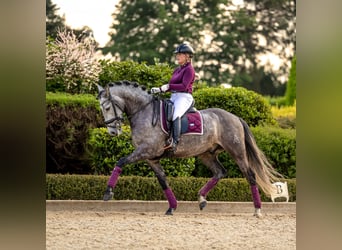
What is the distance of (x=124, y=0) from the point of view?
2478 centimetres

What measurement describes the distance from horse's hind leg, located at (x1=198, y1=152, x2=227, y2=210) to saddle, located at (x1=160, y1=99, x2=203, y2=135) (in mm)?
596

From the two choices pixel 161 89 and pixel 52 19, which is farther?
pixel 52 19

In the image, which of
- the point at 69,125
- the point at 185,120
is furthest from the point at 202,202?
the point at 69,125

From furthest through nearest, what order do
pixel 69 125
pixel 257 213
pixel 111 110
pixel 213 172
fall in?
pixel 69 125, pixel 213 172, pixel 257 213, pixel 111 110

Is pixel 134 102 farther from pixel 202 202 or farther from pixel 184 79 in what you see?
pixel 202 202

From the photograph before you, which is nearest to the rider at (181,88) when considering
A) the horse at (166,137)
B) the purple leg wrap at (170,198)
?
the horse at (166,137)

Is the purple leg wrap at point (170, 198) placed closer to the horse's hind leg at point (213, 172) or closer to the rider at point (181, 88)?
the horse's hind leg at point (213, 172)

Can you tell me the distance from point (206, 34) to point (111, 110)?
1730 centimetres

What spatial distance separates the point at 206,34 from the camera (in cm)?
2448

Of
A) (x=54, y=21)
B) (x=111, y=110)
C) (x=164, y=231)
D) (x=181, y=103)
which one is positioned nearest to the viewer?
(x=164, y=231)

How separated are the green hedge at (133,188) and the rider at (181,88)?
3.73 feet

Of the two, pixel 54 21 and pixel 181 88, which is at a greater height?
pixel 54 21
